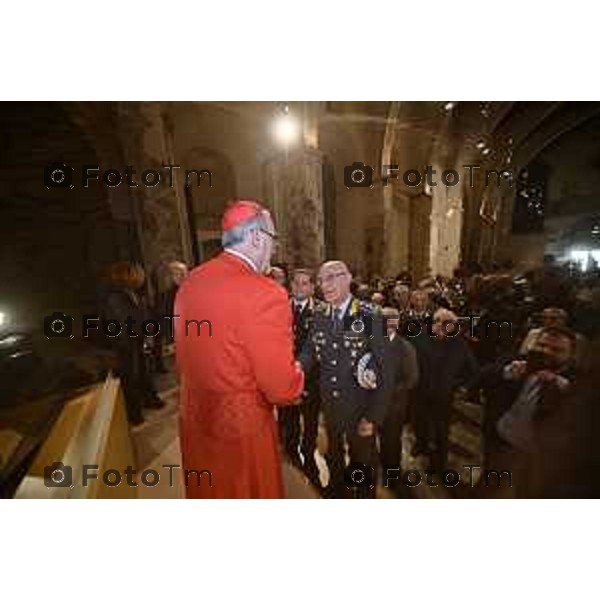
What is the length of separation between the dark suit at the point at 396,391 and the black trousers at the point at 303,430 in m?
0.29

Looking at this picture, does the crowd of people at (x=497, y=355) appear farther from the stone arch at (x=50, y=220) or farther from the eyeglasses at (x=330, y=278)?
the stone arch at (x=50, y=220)

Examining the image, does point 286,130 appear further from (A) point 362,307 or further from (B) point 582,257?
(B) point 582,257

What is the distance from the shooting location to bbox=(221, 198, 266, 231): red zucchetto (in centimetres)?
115

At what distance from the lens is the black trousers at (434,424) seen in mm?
1303

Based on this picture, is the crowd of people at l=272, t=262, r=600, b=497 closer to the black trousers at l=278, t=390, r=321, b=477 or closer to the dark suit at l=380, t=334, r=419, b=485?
the dark suit at l=380, t=334, r=419, b=485

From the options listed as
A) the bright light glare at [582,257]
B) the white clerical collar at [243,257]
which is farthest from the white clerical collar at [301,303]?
the bright light glare at [582,257]

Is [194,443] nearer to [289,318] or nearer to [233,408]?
[233,408]

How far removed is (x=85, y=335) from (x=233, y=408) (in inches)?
26.3

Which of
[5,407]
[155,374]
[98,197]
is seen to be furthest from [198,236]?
[5,407]

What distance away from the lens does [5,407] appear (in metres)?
1.30

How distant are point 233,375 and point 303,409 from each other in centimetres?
40

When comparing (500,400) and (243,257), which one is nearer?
(243,257)

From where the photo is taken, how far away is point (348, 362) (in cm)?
125

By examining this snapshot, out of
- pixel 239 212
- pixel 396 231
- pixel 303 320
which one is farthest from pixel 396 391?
pixel 239 212
